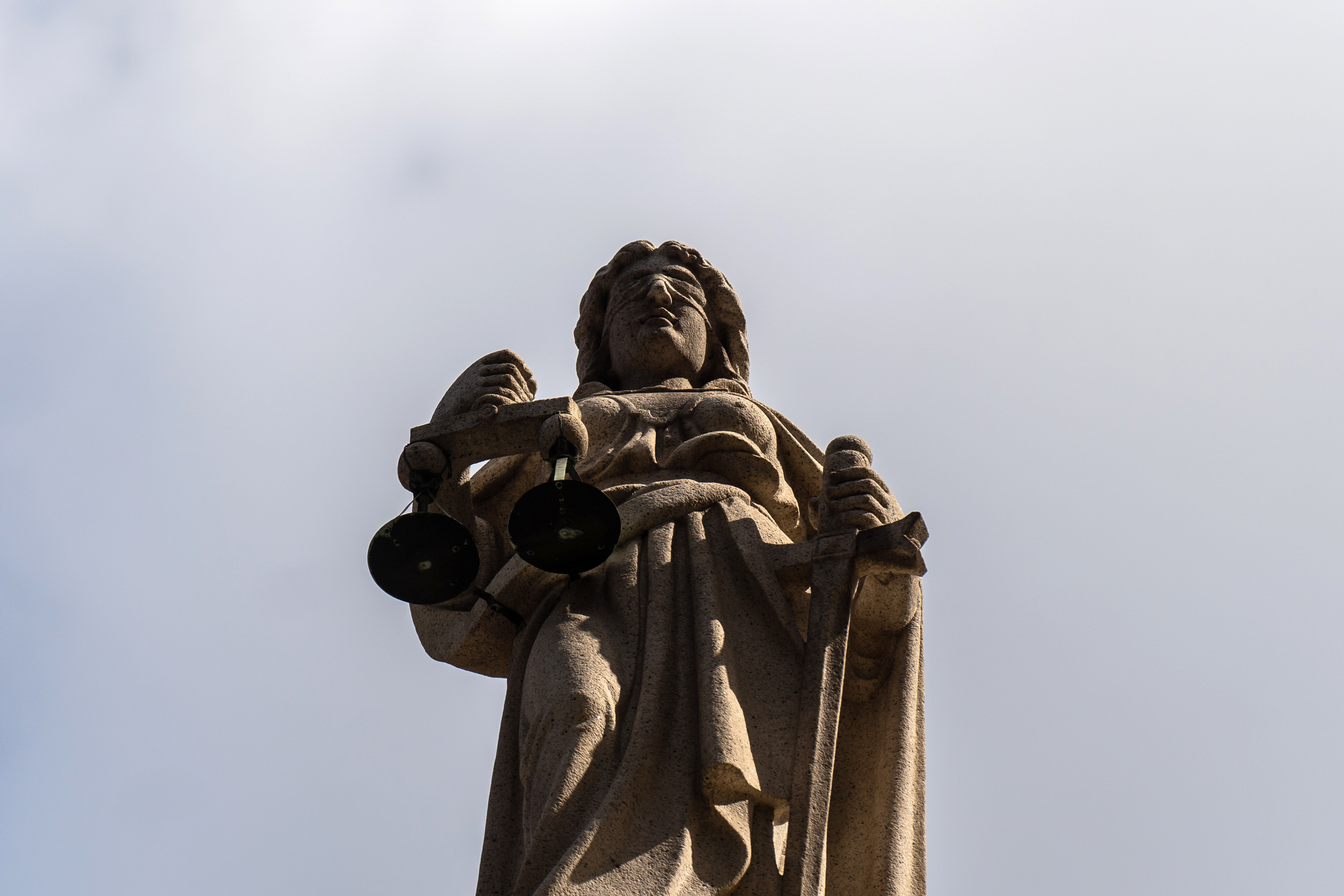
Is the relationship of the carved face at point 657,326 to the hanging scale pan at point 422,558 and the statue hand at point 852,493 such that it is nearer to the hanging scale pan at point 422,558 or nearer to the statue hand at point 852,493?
the statue hand at point 852,493

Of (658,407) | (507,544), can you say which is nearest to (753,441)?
(658,407)

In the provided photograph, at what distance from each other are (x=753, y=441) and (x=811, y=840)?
2.59 metres

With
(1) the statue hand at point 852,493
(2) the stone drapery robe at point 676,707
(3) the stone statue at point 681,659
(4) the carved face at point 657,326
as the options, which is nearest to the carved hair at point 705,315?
(4) the carved face at point 657,326

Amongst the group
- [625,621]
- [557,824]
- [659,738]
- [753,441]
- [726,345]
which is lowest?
[557,824]

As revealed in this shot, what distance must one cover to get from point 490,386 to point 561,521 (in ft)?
4.28

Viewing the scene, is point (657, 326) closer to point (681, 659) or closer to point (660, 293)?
point (660, 293)

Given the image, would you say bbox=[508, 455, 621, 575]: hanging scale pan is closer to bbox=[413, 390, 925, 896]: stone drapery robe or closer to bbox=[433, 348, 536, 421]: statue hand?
bbox=[413, 390, 925, 896]: stone drapery robe

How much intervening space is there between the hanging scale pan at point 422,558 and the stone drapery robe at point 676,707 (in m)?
0.40

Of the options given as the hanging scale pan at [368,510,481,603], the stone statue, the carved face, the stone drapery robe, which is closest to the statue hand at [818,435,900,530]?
the stone statue

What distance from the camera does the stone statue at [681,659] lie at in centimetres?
596

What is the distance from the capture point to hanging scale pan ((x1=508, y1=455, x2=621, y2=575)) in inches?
254

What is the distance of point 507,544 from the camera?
775 centimetres

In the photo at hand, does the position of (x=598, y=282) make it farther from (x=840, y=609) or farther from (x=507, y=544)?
(x=840, y=609)

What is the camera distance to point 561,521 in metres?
6.48
